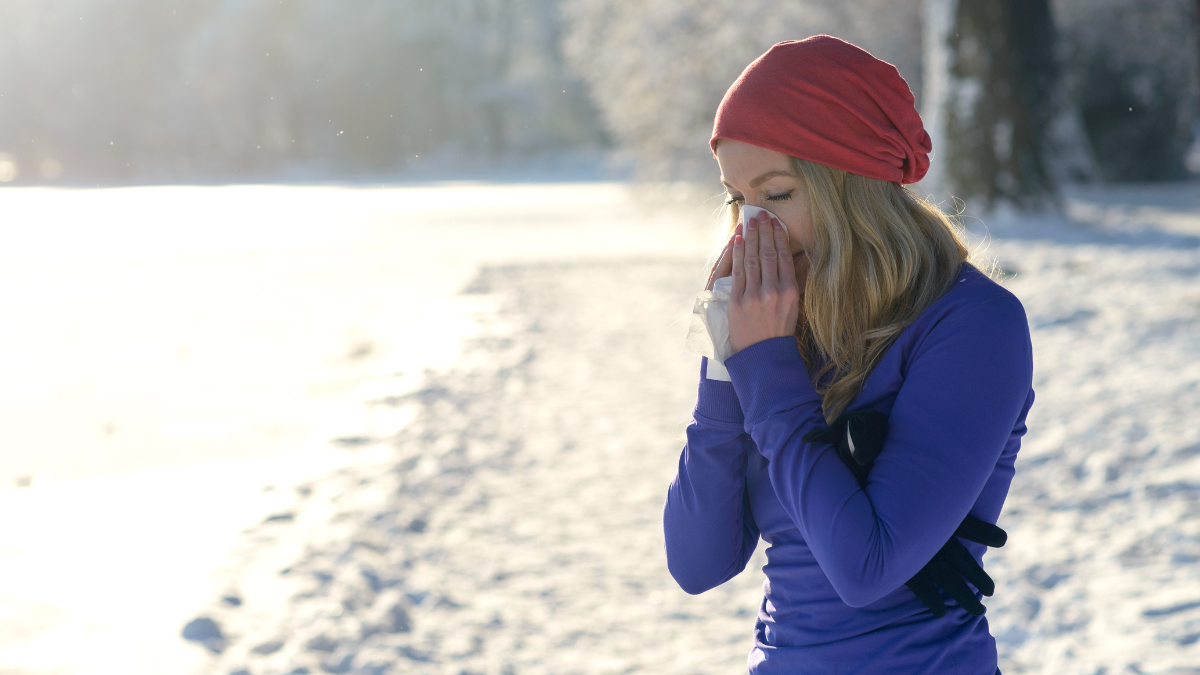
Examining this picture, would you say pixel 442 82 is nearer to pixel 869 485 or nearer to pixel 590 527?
pixel 590 527

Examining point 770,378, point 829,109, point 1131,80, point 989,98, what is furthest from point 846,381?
point 1131,80

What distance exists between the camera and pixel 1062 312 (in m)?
8.16

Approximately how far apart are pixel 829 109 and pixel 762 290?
29 cm

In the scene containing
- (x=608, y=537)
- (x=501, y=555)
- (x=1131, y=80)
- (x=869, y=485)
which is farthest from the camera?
(x=1131, y=80)

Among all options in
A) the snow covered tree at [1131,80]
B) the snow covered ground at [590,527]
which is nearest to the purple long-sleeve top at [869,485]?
the snow covered ground at [590,527]

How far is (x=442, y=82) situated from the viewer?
1714 inches

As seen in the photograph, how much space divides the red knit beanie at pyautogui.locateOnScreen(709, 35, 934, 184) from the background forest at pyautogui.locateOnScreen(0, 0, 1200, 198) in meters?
13.5

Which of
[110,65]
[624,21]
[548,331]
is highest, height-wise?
[110,65]

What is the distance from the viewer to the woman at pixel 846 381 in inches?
53.2

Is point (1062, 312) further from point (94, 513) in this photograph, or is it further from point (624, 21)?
point (624, 21)

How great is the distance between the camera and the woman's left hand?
4.83 feet

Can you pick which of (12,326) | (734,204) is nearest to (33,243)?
(12,326)

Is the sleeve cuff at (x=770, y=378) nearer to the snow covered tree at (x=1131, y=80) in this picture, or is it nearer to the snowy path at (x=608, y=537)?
the snowy path at (x=608, y=537)

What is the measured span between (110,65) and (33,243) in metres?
23.5
